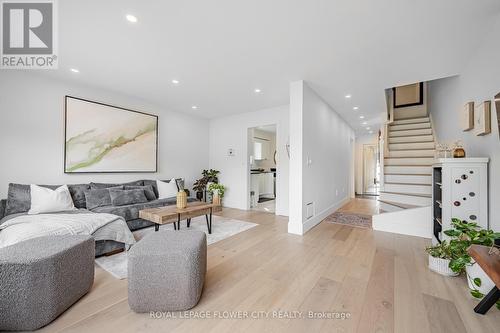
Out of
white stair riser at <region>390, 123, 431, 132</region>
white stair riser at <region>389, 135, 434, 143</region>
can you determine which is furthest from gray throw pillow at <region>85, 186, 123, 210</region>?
white stair riser at <region>390, 123, 431, 132</region>

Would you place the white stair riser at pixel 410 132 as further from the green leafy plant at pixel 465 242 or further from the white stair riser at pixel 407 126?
the green leafy plant at pixel 465 242

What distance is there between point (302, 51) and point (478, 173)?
2406 mm

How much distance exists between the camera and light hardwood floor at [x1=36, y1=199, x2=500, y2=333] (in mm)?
1373

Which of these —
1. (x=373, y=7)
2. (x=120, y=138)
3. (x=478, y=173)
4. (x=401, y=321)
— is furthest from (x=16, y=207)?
(x=478, y=173)

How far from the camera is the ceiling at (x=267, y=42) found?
1808 millimetres

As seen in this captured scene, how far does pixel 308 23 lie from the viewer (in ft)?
6.48

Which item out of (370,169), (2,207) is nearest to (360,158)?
(370,169)

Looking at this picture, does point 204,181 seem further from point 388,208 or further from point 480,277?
point 480,277

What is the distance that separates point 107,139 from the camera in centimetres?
383

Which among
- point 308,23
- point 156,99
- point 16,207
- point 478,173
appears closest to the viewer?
point 308,23

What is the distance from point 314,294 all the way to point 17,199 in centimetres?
396

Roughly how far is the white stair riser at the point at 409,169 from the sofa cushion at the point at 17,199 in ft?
21.5

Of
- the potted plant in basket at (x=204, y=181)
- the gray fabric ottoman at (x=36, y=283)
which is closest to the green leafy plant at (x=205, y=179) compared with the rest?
the potted plant in basket at (x=204, y=181)

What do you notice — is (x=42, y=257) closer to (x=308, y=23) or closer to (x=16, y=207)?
(x=16, y=207)
